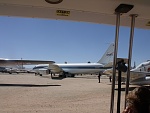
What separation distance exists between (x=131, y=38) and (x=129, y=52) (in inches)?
9.2

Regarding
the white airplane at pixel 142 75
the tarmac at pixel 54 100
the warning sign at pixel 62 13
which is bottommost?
the tarmac at pixel 54 100

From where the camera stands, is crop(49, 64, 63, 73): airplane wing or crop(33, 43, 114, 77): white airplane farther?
crop(49, 64, 63, 73): airplane wing

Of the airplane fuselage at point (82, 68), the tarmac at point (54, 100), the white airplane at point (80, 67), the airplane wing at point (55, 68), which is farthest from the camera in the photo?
the airplane wing at point (55, 68)

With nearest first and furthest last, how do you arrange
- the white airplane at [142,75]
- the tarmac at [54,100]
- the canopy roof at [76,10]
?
1. the canopy roof at [76,10]
2. the tarmac at [54,100]
3. the white airplane at [142,75]

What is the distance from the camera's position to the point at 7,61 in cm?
3067

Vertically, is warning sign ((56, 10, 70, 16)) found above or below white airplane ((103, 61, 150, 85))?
above

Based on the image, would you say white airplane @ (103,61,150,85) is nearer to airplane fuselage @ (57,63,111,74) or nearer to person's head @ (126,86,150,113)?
person's head @ (126,86,150,113)

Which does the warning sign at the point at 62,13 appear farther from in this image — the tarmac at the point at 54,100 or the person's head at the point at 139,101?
the tarmac at the point at 54,100

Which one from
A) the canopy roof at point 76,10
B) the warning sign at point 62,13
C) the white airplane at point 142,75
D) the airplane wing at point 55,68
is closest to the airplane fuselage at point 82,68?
the airplane wing at point 55,68

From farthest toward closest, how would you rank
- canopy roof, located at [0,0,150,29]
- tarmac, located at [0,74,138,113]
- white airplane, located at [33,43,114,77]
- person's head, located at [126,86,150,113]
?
white airplane, located at [33,43,114,77]
tarmac, located at [0,74,138,113]
canopy roof, located at [0,0,150,29]
person's head, located at [126,86,150,113]

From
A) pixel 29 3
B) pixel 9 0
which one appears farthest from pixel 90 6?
pixel 9 0

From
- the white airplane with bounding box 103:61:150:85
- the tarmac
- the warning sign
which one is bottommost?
the tarmac

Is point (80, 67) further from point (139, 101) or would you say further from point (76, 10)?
point (139, 101)

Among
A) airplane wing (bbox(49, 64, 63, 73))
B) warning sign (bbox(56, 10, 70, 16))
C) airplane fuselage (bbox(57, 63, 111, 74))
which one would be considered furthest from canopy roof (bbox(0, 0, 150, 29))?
airplane wing (bbox(49, 64, 63, 73))
